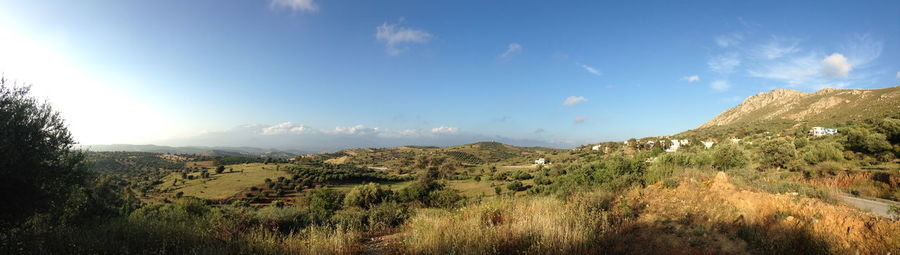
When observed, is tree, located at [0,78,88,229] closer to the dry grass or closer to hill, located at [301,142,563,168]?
the dry grass

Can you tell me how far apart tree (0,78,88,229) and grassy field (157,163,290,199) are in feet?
156

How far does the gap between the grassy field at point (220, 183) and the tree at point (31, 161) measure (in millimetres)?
47470

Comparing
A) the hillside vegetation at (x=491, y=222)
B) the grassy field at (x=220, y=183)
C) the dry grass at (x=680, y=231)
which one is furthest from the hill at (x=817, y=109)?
the grassy field at (x=220, y=183)

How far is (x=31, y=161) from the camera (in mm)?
6582

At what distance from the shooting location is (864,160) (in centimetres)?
1841

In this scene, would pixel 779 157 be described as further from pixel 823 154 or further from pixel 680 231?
pixel 680 231

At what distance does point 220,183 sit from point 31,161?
5950 centimetres

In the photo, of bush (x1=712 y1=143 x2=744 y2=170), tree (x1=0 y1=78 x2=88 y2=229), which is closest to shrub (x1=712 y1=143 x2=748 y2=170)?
bush (x1=712 y1=143 x2=744 y2=170)

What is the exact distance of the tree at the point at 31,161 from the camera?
6.13 metres

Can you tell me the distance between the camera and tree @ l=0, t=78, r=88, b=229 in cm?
613

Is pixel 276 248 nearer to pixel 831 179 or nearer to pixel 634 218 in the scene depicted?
pixel 634 218

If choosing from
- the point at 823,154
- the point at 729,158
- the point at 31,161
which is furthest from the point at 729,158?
the point at 31,161

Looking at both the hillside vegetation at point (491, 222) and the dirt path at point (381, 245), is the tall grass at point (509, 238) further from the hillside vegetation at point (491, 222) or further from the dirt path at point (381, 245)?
the dirt path at point (381, 245)

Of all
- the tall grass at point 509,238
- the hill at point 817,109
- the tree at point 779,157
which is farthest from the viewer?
the hill at point 817,109
